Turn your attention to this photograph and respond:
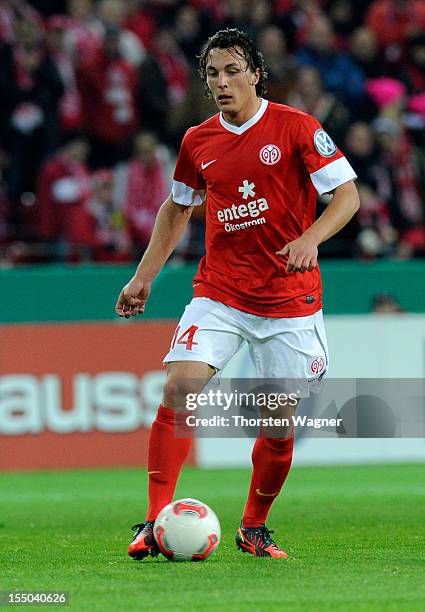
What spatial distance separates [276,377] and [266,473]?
522mm

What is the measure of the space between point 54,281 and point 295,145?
683cm

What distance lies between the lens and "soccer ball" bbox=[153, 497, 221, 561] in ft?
19.6

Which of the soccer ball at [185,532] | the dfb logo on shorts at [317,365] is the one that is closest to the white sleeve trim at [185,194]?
the dfb logo on shorts at [317,365]

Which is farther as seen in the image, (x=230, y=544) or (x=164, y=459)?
(x=230, y=544)

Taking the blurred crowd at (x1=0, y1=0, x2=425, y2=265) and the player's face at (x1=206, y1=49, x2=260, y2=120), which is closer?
the player's face at (x1=206, y1=49, x2=260, y2=120)

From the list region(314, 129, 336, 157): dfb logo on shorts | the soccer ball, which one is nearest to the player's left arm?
region(314, 129, 336, 157): dfb logo on shorts

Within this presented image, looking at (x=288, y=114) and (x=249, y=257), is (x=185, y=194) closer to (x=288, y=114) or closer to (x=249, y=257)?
(x=249, y=257)

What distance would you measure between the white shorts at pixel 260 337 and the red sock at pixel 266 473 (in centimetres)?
37

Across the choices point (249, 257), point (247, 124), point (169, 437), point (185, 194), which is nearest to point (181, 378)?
point (169, 437)

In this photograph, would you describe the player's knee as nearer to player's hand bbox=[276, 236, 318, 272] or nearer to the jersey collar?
player's hand bbox=[276, 236, 318, 272]

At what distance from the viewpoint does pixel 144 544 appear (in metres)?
6.12

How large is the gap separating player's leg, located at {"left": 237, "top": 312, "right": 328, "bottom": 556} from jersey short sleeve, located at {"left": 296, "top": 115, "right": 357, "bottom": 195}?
0.70 metres

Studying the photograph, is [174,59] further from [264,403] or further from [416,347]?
[264,403]

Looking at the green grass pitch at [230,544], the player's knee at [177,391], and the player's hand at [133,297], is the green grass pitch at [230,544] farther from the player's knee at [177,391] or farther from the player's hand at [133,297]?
the player's hand at [133,297]
